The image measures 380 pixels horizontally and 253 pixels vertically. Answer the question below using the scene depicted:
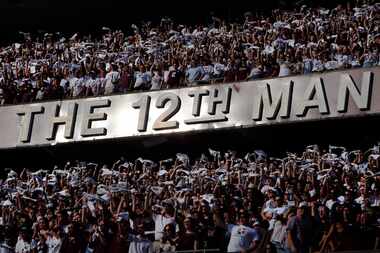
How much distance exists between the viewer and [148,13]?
25.5 m

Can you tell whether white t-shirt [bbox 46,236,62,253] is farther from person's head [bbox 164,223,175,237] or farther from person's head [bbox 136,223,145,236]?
person's head [bbox 164,223,175,237]

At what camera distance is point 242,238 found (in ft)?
45.4

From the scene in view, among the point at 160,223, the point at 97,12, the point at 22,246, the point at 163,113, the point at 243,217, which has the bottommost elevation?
the point at 22,246

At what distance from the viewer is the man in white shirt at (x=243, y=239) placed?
1370 cm

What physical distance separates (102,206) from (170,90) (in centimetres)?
443

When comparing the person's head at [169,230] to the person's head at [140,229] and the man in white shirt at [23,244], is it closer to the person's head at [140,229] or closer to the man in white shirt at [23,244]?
the person's head at [140,229]

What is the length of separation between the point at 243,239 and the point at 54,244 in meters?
3.23

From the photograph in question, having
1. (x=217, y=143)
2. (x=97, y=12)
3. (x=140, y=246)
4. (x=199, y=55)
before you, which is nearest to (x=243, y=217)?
(x=140, y=246)

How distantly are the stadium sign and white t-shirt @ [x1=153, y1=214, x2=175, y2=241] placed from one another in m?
4.67

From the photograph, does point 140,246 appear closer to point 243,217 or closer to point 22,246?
point 243,217

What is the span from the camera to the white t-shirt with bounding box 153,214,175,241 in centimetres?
1463

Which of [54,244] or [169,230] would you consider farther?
[54,244]

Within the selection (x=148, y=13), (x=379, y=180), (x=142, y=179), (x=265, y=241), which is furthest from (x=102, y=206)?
(x=148, y=13)

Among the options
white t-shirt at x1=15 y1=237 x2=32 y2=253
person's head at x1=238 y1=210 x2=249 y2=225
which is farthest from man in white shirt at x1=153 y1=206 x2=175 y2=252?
white t-shirt at x1=15 y1=237 x2=32 y2=253
